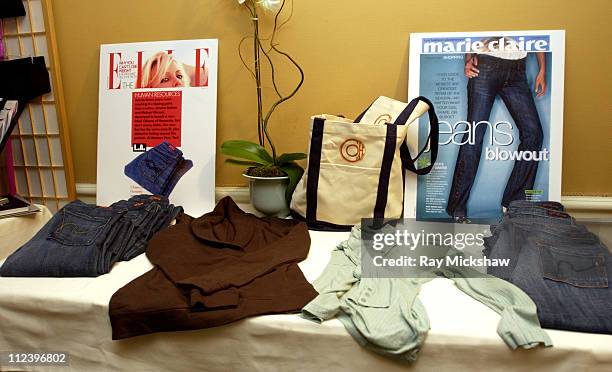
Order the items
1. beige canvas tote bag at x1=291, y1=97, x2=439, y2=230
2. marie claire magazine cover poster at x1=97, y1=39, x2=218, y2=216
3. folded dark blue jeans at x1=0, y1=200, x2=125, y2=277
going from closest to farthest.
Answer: folded dark blue jeans at x1=0, y1=200, x2=125, y2=277, beige canvas tote bag at x1=291, y1=97, x2=439, y2=230, marie claire magazine cover poster at x1=97, y1=39, x2=218, y2=216

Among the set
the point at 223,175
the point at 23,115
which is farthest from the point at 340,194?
the point at 23,115

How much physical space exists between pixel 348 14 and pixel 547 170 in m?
0.78

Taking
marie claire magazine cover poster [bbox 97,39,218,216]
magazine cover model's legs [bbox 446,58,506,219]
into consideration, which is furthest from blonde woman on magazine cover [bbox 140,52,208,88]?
magazine cover model's legs [bbox 446,58,506,219]

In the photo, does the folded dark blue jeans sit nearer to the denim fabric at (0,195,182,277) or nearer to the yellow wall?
the denim fabric at (0,195,182,277)

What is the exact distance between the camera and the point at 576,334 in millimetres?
757

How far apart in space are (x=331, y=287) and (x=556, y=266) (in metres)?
0.45

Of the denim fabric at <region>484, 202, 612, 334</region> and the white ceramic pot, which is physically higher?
the white ceramic pot

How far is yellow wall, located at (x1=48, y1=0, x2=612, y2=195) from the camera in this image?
1337 mm

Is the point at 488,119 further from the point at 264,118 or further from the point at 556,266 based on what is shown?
the point at 264,118

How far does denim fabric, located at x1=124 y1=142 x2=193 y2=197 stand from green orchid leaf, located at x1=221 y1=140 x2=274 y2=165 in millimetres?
243

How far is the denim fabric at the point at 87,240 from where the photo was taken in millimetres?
989

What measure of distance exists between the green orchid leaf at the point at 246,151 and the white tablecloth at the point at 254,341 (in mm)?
463

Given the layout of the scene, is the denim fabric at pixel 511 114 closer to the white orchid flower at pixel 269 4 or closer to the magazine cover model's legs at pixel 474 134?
the magazine cover model's legs at pixel 474 134

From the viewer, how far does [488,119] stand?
1349mm
